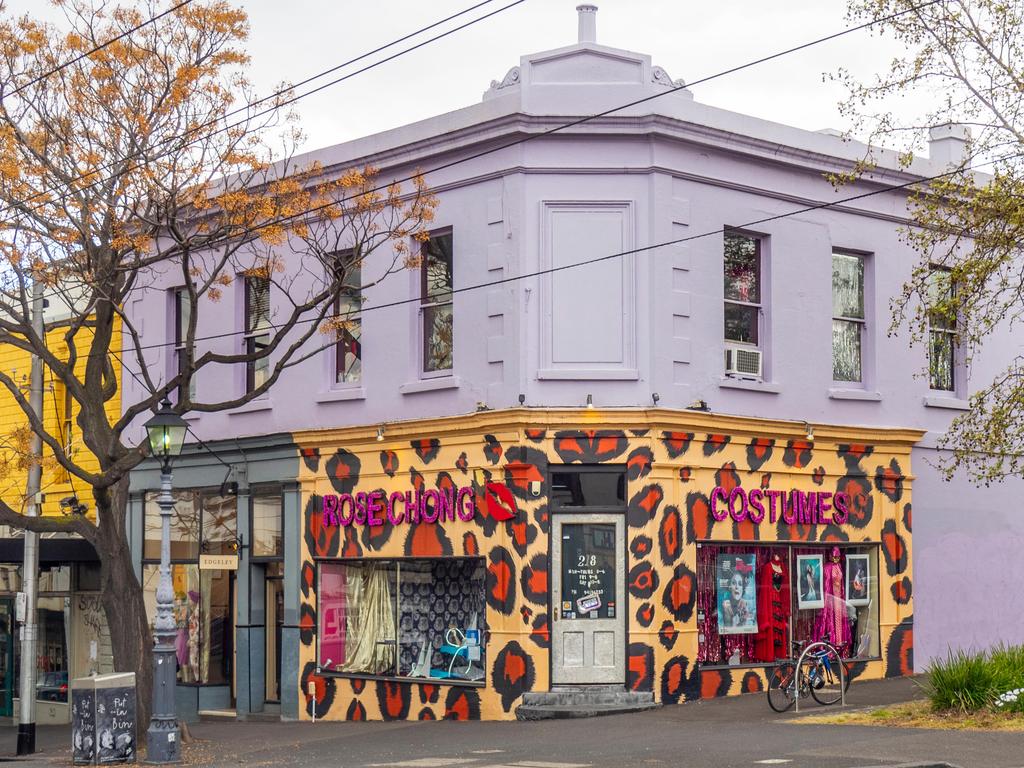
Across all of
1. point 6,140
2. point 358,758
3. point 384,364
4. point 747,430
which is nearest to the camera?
point 358,758

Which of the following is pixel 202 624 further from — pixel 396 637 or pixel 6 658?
Result: pixel 6 658

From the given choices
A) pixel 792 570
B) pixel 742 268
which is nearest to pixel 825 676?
pixel 792 570

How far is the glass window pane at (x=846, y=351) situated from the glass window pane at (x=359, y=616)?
24.0 feet

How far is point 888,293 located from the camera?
77.9ft

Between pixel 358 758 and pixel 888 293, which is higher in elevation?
pixel 888 293

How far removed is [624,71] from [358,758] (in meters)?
9.74

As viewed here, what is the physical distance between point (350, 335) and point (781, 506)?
275 inches

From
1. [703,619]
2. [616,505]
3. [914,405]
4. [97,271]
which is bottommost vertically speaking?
[703,619]

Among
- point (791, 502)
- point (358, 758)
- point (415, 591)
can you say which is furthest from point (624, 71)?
point (358, 758)

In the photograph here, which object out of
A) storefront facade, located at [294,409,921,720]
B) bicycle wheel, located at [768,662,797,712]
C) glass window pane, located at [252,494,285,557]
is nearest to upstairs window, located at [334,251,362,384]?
storefront facade, located at [294,409,921,720]

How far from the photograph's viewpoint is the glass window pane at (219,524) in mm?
25391

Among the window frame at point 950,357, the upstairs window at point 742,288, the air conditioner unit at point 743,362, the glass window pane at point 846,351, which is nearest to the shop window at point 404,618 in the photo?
the air conditioner unit at point 743,362

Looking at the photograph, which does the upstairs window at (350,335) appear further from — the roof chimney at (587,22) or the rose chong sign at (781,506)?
the rose chong sign at (781,506)

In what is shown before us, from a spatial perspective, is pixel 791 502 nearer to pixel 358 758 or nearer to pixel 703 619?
pixel 703 619
